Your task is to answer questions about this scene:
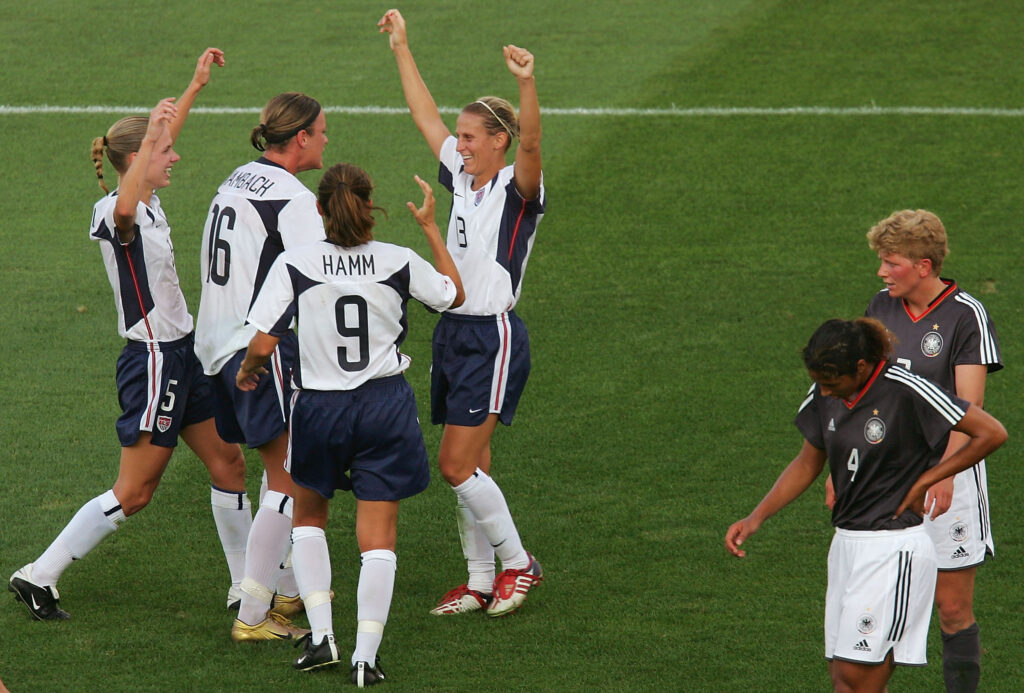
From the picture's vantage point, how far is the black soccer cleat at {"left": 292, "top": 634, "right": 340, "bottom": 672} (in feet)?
15.8

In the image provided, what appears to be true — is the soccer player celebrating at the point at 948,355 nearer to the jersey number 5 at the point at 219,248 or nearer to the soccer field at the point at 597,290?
the soccer field at the point at 597,290

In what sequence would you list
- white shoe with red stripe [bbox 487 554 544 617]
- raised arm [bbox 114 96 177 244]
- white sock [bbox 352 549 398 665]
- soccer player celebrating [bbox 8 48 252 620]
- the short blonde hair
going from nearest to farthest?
the short blonde hair
white sock [bbox 352 549 398 665]
raised arm [bbox 114 96 177 244]
soccer player celebrating [bbox 8 48 252 620]
white shoe with red stripe [bbox 487 554 544 617]

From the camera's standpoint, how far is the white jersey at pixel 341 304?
4.60 m

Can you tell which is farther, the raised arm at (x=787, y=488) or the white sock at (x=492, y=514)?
the white sock at (x=492, y=514)

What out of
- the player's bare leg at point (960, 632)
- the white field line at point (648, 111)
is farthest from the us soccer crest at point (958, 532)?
the white field line at point (648, 111)

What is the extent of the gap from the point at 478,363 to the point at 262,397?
886mm

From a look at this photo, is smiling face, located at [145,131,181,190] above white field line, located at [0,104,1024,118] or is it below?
below

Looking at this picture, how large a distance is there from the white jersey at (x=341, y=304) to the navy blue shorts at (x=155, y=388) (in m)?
0.75

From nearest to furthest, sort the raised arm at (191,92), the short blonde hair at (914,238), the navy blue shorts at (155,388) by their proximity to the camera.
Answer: the short blonde hair at (914,238), the navy blue shorts at (155,388), the raised arm at (191,92)

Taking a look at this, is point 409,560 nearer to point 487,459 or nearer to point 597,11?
point 487,459

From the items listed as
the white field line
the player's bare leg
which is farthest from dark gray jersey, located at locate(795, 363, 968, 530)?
the white field line

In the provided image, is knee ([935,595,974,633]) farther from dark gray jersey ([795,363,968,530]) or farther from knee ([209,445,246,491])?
knee ([209,445,246,491])

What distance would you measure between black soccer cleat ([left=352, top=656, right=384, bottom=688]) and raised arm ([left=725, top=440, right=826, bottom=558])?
4.71 feet

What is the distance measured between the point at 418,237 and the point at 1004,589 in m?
5.65
